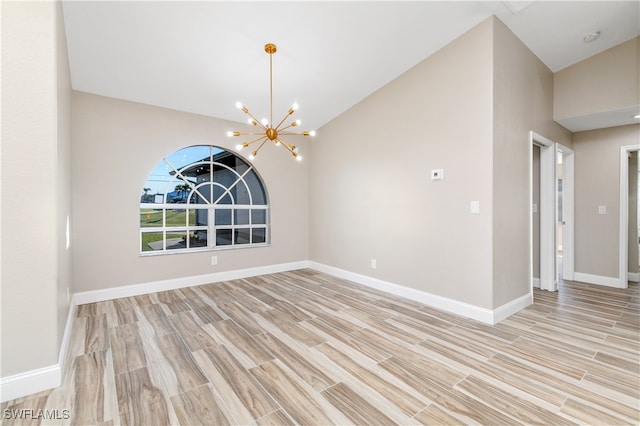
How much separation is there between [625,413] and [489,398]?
745 millimetres

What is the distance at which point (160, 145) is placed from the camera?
4230 mm

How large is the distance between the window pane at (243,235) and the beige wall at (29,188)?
10.2 ft

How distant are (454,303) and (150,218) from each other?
4.24 metres

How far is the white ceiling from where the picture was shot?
9.06ft

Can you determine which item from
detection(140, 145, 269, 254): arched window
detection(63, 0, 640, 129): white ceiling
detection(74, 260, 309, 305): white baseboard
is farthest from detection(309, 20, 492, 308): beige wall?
detection(140, 145, 269, 254): arched window

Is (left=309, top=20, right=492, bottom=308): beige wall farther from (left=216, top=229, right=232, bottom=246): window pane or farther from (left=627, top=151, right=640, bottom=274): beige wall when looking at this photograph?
(left=627, top=151, right=640, bottom=274): beige wall

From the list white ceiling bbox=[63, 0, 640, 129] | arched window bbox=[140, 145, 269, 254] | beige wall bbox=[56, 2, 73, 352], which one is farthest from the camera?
arched window bbox=[140, 145, 269, 254]

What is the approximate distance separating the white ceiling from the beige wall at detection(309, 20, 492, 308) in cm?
38

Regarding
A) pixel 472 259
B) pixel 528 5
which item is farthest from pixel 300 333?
pixel 528 5

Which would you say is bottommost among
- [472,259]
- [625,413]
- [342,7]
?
[625,413]

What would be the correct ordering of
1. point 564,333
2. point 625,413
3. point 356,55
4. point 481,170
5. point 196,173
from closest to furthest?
point 625,413
point 564,333
point 481,170
point 356,55
point 196,173

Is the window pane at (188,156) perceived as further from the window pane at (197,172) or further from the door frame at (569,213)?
the door frame at (569,213)

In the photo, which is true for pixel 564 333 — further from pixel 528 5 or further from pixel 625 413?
pixel 528 5

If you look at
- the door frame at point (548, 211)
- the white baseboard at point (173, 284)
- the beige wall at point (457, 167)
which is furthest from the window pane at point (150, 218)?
the door frame at point (548, 211)
